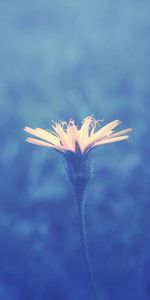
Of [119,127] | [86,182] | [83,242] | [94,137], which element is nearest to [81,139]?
[94,137]

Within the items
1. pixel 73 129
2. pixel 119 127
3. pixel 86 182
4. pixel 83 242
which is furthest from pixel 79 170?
pixel 119 127

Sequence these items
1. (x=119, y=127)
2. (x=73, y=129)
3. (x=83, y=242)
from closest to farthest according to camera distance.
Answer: (x=83, y=242) < (x=73, y=129) < (x=119, y=127)

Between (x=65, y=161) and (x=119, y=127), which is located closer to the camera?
(x=65, y=161)

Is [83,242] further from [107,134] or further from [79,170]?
[107,134]

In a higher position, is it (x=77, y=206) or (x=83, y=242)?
(x=77, y=206)

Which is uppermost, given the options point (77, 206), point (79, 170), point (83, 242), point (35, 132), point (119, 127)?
point (119, 127)

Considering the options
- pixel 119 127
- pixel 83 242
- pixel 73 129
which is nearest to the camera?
pixel 83 242

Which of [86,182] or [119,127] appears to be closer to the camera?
[86,182]

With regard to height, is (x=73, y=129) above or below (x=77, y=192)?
above

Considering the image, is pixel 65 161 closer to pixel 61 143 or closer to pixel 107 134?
pixel 61 143
